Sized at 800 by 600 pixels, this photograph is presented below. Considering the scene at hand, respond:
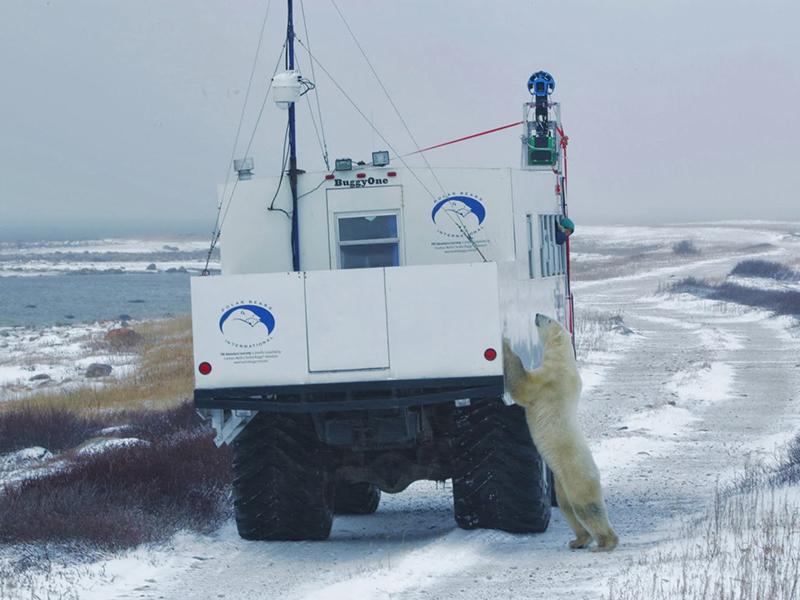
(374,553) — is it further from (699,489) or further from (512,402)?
(699,489)

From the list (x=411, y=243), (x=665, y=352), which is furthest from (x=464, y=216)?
(x=665, y=352)

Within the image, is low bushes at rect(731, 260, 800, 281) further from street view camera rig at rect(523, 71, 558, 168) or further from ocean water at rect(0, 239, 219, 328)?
street view camera rig at rect(523, 71, 558, 168)

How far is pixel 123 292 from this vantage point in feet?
261

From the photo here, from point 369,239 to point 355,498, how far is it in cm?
290

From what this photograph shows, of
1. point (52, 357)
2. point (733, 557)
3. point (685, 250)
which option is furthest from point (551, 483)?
point (685, 250)

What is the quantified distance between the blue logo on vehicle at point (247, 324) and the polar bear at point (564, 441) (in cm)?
178

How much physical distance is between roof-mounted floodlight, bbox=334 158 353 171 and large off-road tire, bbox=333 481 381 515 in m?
3.24

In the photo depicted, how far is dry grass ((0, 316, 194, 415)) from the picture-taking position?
2375 cm

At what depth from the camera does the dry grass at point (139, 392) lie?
77.9 ft

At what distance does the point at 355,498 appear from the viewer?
42.3 feet

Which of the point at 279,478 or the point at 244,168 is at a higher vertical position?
the point at 244,168

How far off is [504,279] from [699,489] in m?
4.41

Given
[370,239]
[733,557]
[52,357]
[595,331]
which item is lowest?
[52,357]

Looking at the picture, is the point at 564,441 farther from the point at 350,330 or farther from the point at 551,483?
the point at 551,483
